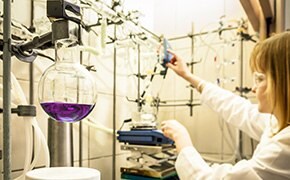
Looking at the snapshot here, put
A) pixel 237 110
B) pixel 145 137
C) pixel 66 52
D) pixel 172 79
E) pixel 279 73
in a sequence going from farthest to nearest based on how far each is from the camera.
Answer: pixel 172 79
pixel 237 110
pixel 145 137
pixel 279 73
pixel 66 52

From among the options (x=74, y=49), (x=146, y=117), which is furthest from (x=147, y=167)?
(x=74, y=49)

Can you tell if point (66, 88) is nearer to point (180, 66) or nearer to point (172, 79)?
point (180, 66)

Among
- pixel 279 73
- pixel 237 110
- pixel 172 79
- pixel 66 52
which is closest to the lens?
pixel 66 52

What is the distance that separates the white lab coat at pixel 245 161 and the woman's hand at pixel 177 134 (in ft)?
0.15

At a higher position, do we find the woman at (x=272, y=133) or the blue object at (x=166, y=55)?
the blue object at (x=166, y=55)

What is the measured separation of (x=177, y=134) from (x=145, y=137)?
0.20 meters

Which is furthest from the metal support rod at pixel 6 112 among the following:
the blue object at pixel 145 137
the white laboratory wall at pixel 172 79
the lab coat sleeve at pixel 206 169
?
the blue object at pixel 145 137

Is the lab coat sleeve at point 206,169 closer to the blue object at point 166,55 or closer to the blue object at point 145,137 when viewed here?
the blue object at point 145,137

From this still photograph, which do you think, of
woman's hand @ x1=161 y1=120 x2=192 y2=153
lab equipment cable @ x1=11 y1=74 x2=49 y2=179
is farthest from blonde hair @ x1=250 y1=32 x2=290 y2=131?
lab equipment cable @ x1=11 y1=74 x2=49 y2=179

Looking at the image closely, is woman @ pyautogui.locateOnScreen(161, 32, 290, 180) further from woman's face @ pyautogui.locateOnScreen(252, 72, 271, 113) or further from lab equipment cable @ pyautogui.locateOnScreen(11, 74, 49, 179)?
lab equipment cable @ pyautogui.locateOnScreen(11, 74, 49, 179)

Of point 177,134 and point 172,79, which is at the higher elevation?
point 172,79

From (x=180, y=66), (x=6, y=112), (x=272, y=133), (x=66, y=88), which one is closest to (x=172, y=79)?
(x=180, y=66)

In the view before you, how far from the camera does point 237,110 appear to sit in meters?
1.59

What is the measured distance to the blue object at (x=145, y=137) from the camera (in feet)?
4.53
